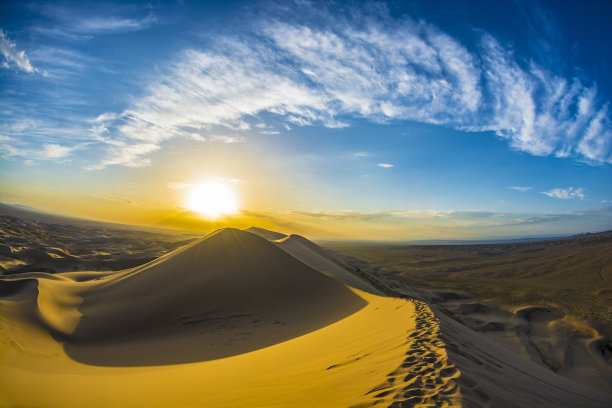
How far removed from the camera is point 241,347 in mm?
7602

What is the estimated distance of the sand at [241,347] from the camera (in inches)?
136

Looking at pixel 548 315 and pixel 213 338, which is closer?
pixel 213 338

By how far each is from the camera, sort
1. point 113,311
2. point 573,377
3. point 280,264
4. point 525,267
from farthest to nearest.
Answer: point 525,267 → point 280,264 → point 113,311 → point 573,377

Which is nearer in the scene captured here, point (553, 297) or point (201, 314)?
point (201, 314)

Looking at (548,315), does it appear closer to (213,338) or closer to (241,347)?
(241,347)

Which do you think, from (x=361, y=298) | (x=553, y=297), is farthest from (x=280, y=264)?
(x=553, y=297)

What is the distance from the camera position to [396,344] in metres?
5.00

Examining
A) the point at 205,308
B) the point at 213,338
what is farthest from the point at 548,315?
the point at 205,308

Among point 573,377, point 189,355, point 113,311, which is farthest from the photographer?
point 113,311

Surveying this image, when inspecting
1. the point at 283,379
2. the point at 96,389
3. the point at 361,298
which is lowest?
the point at 361,298

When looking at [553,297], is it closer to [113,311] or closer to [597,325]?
[597,325]

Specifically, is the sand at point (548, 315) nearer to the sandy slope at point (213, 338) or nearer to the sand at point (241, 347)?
the sand at point (241, 347)

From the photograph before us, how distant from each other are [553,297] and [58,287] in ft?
107

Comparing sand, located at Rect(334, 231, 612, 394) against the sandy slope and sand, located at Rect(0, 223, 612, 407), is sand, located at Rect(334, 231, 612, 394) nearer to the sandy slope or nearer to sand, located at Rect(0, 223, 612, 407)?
sand, located at Rect(0, 223, 612, 407)
